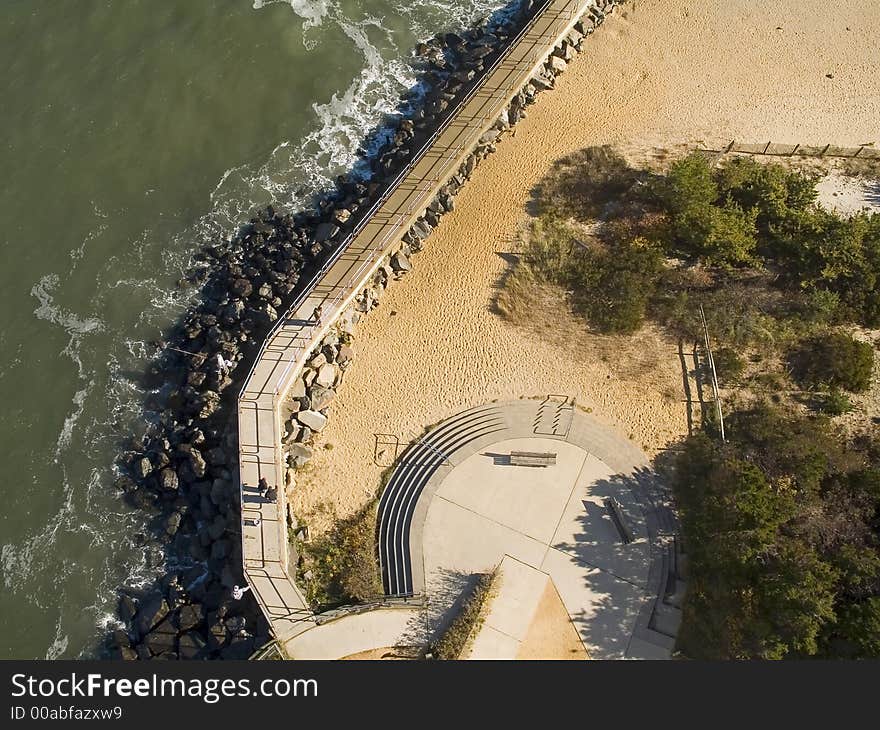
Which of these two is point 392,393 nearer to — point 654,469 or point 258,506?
point 258,506

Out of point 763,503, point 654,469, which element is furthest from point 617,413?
point 763,503

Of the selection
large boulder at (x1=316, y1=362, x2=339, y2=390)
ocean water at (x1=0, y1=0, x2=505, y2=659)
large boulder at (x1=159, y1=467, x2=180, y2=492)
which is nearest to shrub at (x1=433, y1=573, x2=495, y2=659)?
large boulder at (x1=316, y1=362, x2=339, y2=390)

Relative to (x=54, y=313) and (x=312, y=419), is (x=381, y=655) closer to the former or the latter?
(x=312, y=419)

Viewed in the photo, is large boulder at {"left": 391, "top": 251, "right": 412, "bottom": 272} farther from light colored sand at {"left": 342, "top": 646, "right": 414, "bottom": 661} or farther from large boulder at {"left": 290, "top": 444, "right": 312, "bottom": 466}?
light colored sand at {"left": 342, "top": 646, "right": 414, "bottom": 661}

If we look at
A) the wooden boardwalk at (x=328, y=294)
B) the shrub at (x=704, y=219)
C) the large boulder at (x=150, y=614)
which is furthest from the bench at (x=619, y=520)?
the large boulder at (x=150, y=614)

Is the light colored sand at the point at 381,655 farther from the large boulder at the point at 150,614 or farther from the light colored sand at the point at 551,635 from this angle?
the large boulder at the point at 150,614

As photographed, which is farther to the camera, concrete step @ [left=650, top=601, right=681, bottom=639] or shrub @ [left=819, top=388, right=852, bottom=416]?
shrub @ [left=819, top=388, right=852, bottom=416]
